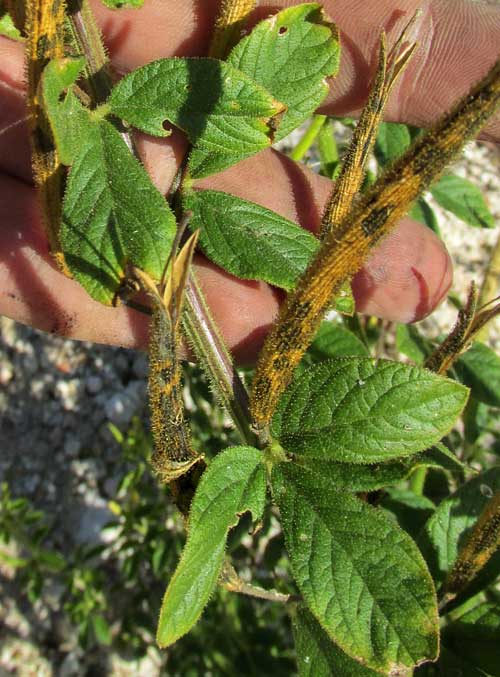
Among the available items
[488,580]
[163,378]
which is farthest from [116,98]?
[488,580]

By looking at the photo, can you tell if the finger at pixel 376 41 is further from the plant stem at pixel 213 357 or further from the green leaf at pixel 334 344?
the plant stem at pixel 213 357

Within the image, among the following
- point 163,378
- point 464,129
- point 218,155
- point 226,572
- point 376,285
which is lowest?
point 226,572

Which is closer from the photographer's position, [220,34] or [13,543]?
[220,34]

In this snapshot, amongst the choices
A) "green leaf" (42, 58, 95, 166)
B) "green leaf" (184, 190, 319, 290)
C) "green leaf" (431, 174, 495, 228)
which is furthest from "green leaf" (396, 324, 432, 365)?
"green leaf" (42, 58, 95, 166)

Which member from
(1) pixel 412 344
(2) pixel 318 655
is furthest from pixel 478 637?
(1) pixel 412 344

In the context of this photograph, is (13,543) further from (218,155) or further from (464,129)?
(464,129)
